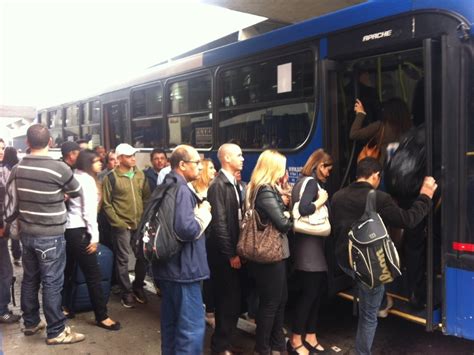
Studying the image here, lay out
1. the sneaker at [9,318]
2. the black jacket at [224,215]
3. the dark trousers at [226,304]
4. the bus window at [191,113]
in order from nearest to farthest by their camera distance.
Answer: the black jacket at [224,215] → the dark trousers at [226,304] → the sneaker at [9,318] → the bus window at [191,113]

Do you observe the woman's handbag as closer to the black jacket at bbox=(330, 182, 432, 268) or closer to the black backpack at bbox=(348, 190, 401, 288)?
the black jacket at bbox=(330, 182, 432, 268)

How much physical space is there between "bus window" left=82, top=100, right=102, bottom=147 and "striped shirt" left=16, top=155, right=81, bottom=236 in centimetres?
534

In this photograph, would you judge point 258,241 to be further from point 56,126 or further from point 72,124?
point 56,126

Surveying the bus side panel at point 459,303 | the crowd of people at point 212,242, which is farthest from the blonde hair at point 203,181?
the bus side panel at point 459,303

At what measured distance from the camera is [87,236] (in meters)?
4.35

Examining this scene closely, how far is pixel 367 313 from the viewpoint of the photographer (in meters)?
3.35

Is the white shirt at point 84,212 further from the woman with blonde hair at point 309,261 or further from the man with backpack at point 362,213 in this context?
the man with backpack at point 362,213

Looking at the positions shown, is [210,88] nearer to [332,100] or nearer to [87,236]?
[332,100]

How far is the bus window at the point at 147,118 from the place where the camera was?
22.5 ft

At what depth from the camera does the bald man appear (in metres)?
3.63

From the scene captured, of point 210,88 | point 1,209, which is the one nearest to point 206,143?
point 210,88

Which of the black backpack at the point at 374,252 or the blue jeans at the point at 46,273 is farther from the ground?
the black backpack at the point at 374,252

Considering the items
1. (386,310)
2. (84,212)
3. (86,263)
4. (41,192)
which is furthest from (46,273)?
(386,310)

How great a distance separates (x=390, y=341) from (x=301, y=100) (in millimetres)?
2394
